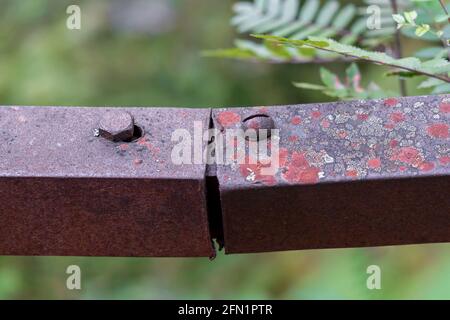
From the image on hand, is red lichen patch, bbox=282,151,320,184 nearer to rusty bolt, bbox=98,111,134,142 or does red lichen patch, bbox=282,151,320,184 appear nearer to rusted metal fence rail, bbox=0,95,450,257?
rusted metal fence rail, bbox=0,95,450,257

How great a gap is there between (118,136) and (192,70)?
224 cm

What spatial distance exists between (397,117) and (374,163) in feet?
0.19

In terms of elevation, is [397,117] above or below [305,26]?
below

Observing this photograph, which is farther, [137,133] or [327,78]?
[327,78]

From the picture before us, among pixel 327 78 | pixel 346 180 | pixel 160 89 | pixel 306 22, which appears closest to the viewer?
pixel 346 180

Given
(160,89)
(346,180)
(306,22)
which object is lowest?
(346,180)

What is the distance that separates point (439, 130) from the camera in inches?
27.3

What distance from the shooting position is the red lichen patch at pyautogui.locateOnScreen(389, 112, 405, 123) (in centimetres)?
70

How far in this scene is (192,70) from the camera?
2924mm

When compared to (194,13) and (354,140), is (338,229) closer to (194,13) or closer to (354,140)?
(354,140)

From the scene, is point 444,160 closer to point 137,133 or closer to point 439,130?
point 439,130

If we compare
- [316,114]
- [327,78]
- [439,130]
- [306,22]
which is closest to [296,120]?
[316,114]

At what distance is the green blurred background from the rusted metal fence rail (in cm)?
151

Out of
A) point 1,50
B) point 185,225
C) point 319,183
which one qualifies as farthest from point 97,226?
point 1,50
